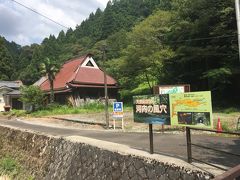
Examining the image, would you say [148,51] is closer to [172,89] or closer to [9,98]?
[172,89]

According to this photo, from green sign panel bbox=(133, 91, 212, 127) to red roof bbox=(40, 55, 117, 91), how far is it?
79.4 feet

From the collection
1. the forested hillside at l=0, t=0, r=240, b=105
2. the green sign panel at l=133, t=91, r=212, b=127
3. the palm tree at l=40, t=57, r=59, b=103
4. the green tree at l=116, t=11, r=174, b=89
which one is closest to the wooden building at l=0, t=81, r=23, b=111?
the palm tree at l=40, t=57, r=59, b=103

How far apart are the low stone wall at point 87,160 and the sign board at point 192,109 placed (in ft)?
2.95

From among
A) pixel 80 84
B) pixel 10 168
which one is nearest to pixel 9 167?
pixel 10 168

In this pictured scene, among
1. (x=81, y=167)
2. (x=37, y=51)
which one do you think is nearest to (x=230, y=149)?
(x=81, y=167)

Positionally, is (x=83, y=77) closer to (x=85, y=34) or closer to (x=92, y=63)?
(x=92, y=63)

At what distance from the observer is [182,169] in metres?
6.29

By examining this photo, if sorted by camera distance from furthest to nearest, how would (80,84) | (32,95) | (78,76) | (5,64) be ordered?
1. (5,64)
2. (78,76)
3. (80,84)
4. (32,95)

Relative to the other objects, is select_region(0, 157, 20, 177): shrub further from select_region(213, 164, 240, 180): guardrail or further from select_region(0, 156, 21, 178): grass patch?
select_region(213, 164, 240, 180): guardrail

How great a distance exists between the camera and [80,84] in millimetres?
32406

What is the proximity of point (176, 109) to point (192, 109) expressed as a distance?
547 millimetres

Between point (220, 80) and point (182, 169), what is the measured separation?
62.4 feet

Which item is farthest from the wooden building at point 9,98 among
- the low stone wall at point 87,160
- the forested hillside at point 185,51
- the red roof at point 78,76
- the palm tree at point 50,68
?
the low stone wall at point 87,160

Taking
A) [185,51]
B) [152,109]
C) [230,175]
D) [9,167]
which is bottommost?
[9,167]
